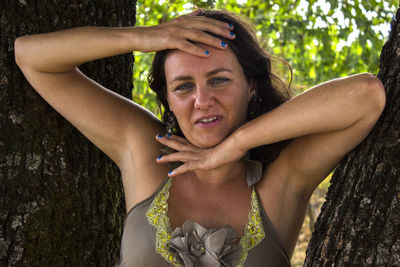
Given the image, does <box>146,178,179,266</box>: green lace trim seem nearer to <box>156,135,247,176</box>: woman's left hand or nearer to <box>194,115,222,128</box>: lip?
<box>156,135,247,176</box>: woman's left hand

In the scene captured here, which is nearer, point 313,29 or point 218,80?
point 218,80

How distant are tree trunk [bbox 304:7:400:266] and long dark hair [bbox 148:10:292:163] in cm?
57

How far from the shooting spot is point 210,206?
234 centimetres

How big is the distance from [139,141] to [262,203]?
0.60 meters

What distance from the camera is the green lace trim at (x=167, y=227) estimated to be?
2150 mm

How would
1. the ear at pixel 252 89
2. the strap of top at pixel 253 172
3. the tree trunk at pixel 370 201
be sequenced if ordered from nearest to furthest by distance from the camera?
the tree trunk at pixel 370 201 → the strap of top at pixel 253 172 → the ear at pixel 252 89

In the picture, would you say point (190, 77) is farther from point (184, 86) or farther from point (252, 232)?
point (252, 232)

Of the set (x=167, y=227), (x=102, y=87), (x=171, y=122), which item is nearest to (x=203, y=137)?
(x=171, y=122)

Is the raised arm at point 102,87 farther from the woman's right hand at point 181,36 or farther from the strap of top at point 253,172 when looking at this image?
the strap of top at point 253,172

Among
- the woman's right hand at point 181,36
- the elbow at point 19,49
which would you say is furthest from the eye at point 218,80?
the elbow at point 19,49

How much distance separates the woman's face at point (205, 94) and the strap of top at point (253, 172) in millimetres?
190

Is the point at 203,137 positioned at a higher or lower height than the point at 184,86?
lower

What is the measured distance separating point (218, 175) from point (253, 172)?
16 cm

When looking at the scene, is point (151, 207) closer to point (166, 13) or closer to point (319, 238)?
point (319, 238)
